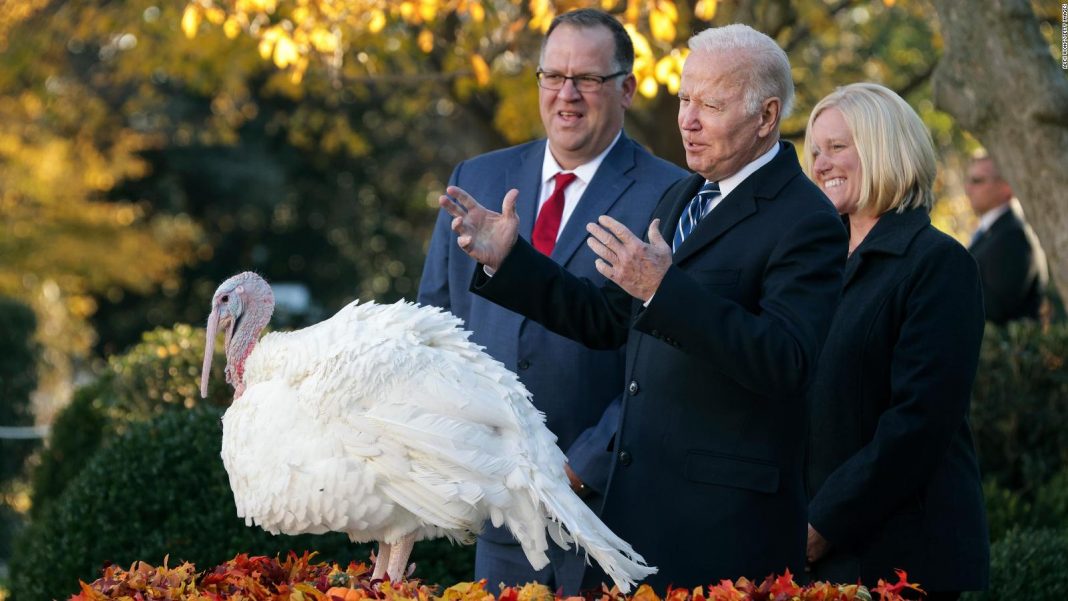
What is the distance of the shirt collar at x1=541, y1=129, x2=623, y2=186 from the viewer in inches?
185

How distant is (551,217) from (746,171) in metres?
1.19

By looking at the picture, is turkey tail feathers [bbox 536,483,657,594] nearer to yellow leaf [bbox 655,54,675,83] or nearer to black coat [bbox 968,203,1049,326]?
yellow leaf [bbox 655,54,675,83]

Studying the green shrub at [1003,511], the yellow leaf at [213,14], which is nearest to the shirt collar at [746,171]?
the green shrub at [1003,511]

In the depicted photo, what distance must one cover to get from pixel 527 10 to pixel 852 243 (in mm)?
6291

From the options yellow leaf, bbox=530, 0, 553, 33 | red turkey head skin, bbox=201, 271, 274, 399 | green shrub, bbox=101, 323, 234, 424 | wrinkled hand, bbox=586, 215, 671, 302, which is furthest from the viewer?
yellow leaf, bbox=530, 0, 553, 33

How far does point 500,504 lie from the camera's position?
3.43 m

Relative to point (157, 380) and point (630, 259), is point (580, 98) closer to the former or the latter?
point (630, 259)

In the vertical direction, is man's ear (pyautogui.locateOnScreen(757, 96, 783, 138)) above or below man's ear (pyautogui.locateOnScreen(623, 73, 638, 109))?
below

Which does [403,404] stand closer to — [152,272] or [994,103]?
[994,103]

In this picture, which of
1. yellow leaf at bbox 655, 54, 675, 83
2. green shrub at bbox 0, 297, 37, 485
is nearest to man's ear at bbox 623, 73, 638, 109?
yellow leaf at bbox 655, 54, 675, 83

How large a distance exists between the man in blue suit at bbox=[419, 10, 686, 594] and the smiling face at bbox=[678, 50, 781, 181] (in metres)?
0.86

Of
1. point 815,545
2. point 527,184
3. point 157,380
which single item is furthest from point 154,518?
point 815,545

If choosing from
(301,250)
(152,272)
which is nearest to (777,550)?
(152,272)

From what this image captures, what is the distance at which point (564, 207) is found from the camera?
471 cm
